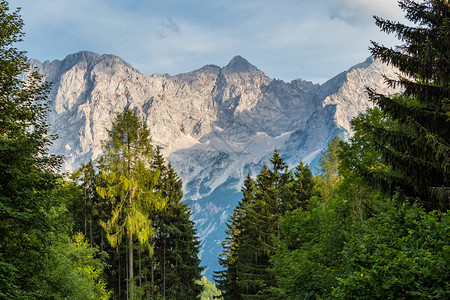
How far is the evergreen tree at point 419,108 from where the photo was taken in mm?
10039

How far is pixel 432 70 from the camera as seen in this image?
34.7 feet

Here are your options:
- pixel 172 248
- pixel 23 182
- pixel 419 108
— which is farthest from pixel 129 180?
pixel 419 108

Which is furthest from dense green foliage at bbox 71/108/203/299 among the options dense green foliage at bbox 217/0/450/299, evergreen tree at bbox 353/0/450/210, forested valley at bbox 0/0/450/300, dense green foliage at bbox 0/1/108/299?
evergreen tree at bbox 353/0/450/210

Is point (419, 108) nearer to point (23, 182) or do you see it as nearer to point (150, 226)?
point (23, 182)

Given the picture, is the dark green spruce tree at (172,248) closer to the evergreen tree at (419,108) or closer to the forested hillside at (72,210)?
the forested hillside at (72,210)

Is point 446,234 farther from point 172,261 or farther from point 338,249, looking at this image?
point 172,261

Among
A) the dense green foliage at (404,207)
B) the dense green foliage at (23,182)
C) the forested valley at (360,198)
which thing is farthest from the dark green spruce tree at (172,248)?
the dense green foliage at (23,182)

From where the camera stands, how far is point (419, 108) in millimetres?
10547

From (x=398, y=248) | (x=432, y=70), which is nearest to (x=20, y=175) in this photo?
(x=398, y=248)

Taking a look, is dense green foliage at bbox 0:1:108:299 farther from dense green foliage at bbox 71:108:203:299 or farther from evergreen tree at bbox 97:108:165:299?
dense green foliage at bbox 71:108:203:299

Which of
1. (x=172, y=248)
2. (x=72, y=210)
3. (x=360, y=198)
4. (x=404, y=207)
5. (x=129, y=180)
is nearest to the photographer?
(x=404, y=207)

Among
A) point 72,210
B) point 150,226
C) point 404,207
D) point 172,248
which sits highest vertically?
point 72,210

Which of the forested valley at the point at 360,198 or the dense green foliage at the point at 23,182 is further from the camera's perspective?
the dense green foliage at the point at 23,182

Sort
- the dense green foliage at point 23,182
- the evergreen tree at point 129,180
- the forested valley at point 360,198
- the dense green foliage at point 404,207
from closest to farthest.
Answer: the dense green foliage at point 404,207
the forested valley at point 360,198
the dense green foliage at point 23,182
the evergreen tree at point 129,180
